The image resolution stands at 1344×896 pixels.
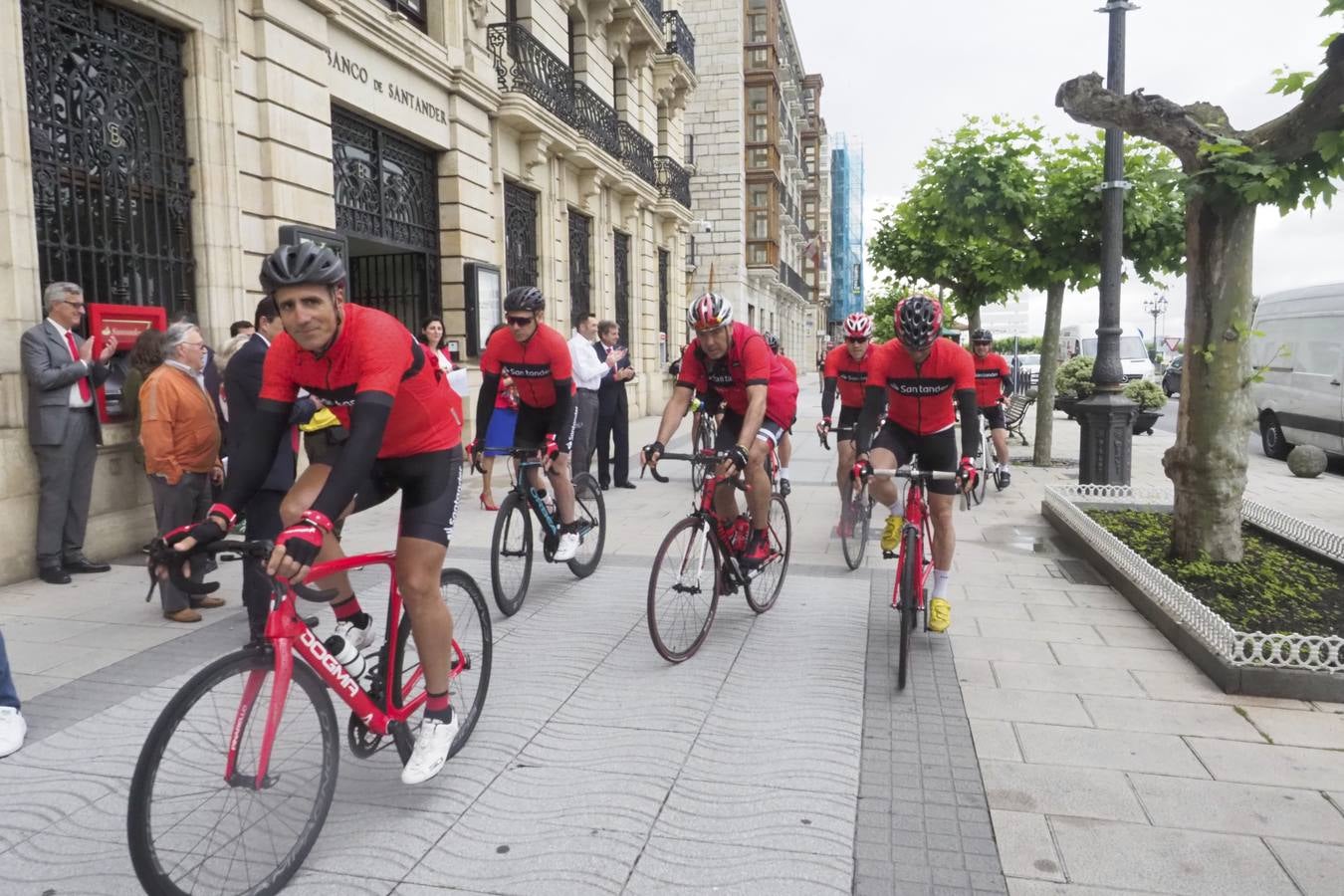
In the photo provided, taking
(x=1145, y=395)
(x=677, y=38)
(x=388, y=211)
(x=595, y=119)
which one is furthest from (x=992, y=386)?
(x=677, y=38)

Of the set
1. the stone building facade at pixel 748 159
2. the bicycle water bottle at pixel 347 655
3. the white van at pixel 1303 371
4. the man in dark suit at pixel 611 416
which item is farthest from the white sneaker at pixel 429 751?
the stone building facade at pixel 748 159

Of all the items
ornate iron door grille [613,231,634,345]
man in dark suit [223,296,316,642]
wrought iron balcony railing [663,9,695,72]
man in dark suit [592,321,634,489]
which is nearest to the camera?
man in dark suit [223,296,316,642]

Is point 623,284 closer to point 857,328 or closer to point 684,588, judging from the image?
point 857,328

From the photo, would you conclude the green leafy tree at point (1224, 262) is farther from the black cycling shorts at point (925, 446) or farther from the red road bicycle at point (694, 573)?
the red road bicycle at point (694, 573)

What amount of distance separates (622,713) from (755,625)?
1.64 m

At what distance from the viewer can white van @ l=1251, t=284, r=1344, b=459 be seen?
13664 millimetres

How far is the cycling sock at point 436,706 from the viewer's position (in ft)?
11.4

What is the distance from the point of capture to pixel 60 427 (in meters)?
6.63

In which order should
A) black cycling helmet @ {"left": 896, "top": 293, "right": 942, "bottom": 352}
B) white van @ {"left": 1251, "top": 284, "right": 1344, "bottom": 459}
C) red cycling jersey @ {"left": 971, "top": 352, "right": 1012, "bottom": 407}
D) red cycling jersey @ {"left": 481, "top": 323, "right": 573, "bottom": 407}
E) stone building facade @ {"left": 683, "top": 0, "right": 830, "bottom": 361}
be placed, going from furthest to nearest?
stone building facade @ {"left": 683, "top": 0, "right": 830, "bottom": 361}
white van @ {"left": 1251, "top": 284, "right": 1344, "bottom": 459}
red cycling jersey @ {"left": 971, "top": 352, "right": 1012, "bottom": 407}
red cycling jersey @ {"left": 481, "top": 323, "right": 573, "bottom": 407}
black cycling helmet @ {"left": 896, "top": 293, "right": 942, "bottom": 352}

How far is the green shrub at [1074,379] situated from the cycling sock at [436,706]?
14.2 meters

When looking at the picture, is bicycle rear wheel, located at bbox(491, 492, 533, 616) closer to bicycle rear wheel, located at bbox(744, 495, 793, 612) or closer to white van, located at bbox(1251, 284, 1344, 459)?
bicycle rear wheel, located at bbox(744, 495, 793, 612)

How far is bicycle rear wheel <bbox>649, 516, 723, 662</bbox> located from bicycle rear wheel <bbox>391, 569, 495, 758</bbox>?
1.04m

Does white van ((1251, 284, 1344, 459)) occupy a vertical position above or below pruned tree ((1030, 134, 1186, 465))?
below

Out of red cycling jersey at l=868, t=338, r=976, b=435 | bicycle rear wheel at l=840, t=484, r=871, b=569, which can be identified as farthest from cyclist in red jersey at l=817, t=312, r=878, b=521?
red cycling jersey at l=868, t=338, r=976, b=435
